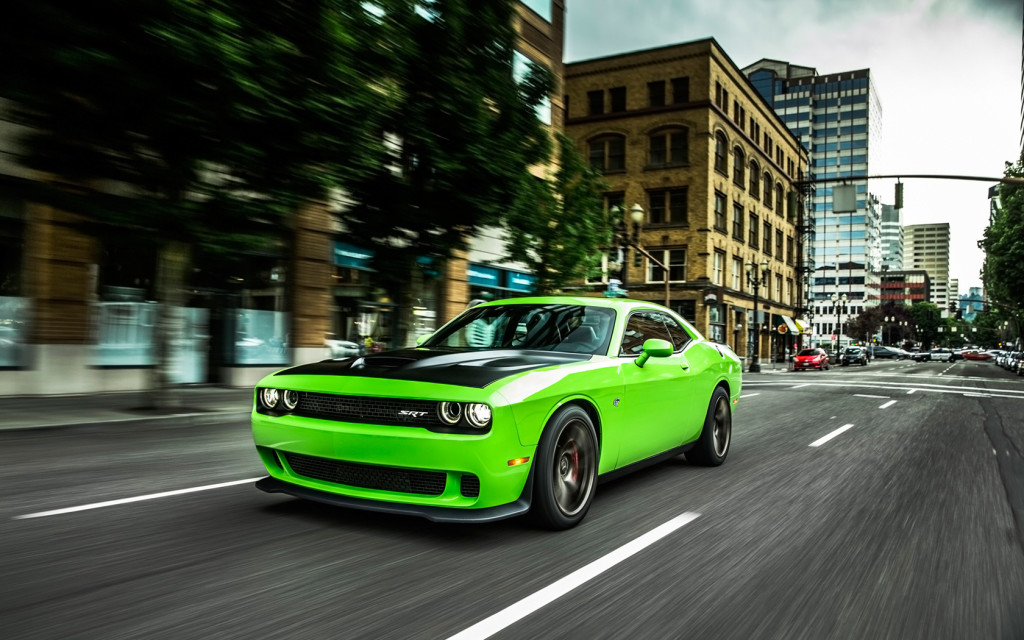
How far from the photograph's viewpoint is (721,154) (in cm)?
4331

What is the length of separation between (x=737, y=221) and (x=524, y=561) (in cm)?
4530

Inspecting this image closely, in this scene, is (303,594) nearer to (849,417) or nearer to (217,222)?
(217,222)

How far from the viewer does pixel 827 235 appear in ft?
442

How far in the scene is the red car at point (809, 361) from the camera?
4084 cm

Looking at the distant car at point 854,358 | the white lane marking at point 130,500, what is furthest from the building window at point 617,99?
the white lane marking at point 130,500

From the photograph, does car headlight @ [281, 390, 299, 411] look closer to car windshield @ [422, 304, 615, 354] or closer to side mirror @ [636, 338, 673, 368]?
car windshield @ [422, 304, 615, 354]

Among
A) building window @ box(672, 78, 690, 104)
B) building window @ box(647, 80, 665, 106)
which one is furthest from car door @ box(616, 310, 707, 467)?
building window @ box(647, 80, 665, 106)

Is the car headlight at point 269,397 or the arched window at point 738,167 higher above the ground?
the arched window at point 738,167

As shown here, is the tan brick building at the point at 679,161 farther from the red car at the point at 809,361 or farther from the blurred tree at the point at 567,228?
the blurred tree at the point at 567,228

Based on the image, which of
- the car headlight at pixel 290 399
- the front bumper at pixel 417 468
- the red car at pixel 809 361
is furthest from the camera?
the red car at pixel 809 361

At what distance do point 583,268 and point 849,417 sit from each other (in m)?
8.52

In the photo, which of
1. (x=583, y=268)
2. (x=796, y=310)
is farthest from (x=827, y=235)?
(x=583, y=268)

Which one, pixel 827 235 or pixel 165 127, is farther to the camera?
pixel 827 235

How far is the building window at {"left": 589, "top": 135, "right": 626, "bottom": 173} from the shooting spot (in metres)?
43.3
